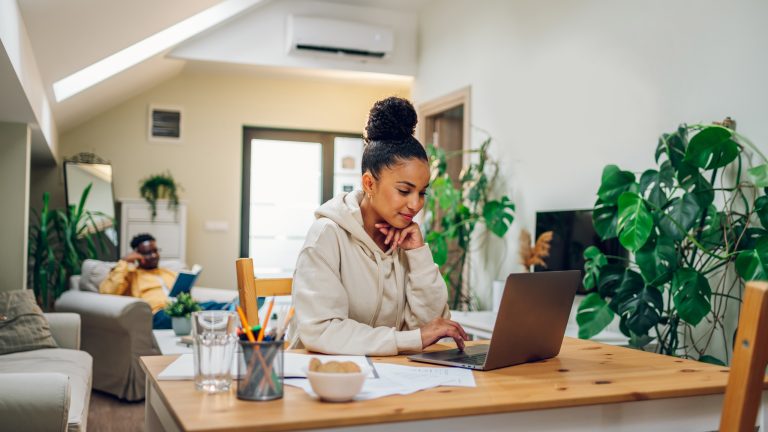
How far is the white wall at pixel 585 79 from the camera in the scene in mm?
3068

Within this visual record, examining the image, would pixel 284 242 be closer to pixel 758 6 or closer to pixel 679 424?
pixel 758 6

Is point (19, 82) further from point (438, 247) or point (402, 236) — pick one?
point (438, 247)

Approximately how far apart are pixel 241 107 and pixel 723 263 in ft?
17.9

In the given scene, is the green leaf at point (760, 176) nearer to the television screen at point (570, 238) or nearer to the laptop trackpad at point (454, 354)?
the television screen at point (570, 238)

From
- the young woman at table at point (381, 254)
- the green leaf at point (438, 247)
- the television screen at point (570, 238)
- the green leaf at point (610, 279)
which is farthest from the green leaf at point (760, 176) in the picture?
the green leaf at point (438, 247)

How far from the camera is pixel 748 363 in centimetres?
97

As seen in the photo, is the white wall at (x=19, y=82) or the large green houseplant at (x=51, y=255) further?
the large green houseplant at (x=51, y=255)

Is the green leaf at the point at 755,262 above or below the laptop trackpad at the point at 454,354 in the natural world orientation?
above

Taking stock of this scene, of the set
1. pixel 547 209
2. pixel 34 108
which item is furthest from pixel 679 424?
pixel 34 108

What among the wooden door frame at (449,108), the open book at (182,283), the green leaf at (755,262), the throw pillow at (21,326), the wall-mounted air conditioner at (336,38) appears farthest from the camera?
the wall-mounted air conditioner at (336,38)

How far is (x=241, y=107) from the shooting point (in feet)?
24.0

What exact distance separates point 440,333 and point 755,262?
1.52 m

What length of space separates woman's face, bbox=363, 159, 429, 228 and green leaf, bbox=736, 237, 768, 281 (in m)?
1.44

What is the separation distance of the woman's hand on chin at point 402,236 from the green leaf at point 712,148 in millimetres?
1406
